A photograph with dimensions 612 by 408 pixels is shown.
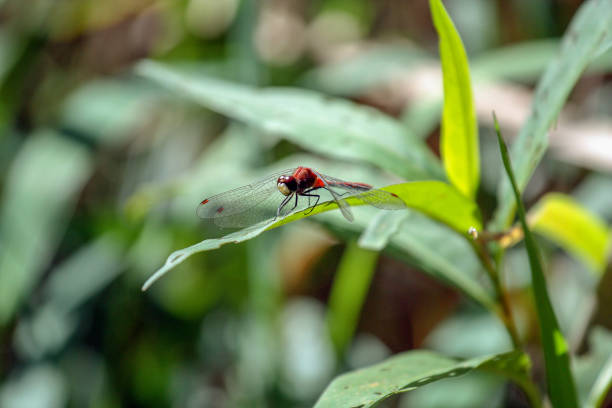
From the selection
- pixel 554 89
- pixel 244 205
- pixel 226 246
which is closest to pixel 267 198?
pixel 244 205

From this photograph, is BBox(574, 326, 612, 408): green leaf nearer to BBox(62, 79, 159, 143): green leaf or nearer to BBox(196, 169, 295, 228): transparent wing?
BBox(196, 169, 295, 228): transparent wing

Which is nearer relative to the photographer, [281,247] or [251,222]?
[251,222]

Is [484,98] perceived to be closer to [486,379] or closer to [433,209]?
[486,379]

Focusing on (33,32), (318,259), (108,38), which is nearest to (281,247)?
(318,259)

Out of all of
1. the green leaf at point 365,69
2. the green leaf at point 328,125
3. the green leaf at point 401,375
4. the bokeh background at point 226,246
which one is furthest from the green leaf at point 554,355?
the green leaf at point 365,69

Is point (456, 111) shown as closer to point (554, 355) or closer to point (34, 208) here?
point (554, 355)
